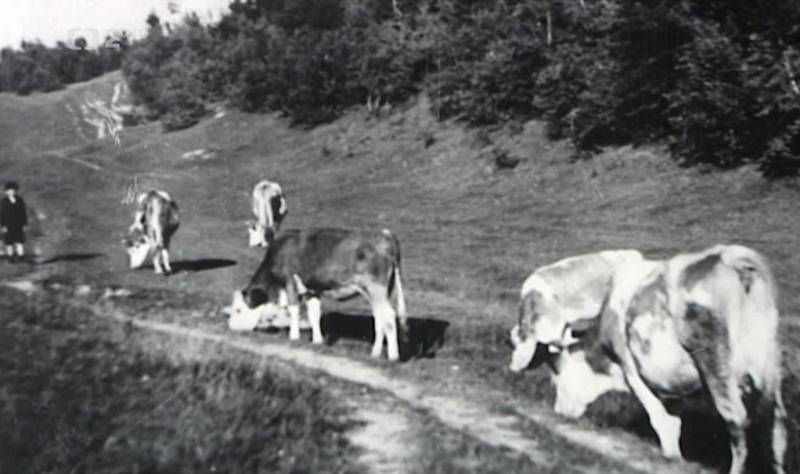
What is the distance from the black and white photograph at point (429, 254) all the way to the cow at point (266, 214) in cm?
11

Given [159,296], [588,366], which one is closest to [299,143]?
[159,296]

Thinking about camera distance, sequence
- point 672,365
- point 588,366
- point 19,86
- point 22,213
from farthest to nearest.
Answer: point 19,86 → point 22,213 → point 588,366 → point 672,365

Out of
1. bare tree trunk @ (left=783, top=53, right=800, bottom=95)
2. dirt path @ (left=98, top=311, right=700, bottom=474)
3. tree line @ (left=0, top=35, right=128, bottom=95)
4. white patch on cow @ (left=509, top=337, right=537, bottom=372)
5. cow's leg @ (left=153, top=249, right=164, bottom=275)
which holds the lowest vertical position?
dirt path @ (left=98, top=311, right=700, bottom=474)

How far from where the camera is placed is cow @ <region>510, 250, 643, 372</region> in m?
12.9

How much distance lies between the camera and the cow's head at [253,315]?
1742cm

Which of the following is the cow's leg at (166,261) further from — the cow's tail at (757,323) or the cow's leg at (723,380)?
the cow's tail at (757,323)

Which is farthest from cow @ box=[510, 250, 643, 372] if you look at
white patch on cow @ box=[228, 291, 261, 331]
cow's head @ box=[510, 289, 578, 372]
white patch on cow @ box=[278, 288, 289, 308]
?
white patch on cow @ box=[228, 291, 261, 331]

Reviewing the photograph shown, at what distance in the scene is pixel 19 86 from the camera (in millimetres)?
29516

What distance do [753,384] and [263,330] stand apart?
11264 millimetres

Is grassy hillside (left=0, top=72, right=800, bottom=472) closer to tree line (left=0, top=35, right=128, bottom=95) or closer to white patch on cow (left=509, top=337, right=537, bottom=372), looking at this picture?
white patch on cow (left=509, top=337, right=537, bottom=372)

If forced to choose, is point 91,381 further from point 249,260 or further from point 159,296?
point 249,260

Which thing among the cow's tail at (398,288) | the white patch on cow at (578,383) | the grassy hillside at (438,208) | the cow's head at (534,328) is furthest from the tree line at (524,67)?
the white patch on cow at (578,383)

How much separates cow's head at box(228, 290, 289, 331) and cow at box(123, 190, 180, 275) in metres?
8.53

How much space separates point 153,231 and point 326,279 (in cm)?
1263
